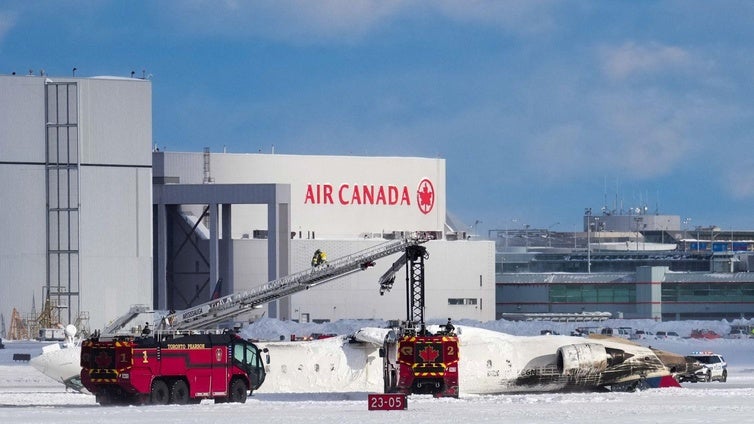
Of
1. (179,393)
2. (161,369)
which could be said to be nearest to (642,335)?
(179,393)

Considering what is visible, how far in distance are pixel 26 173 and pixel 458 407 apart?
70.7 m

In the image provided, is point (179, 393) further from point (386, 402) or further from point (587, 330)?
point (587, 330)

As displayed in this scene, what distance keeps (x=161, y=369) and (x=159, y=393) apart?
2.61ft

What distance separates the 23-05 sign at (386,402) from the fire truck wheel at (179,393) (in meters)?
7.04

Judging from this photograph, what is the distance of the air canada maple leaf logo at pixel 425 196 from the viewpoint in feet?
508

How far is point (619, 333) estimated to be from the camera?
134375 mm

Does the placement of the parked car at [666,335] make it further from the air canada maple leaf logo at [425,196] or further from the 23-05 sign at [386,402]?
the 23-05 sign at [386,402]

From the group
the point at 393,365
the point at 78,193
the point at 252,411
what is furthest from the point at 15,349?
the point at 252,411

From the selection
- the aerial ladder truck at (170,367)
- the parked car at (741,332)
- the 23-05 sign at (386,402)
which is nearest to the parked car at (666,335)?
the parked car at (741,332)

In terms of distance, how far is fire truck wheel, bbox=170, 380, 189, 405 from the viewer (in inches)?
2144

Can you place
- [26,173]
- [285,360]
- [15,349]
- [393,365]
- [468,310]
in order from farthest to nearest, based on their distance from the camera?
[468,310] < [26,173] < [15,349] < [285,360] < [393,365]

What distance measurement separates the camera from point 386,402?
51.3 meters

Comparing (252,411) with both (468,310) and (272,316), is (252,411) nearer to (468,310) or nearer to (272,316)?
(272,316)

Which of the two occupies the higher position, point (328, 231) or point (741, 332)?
point (328, 231)
